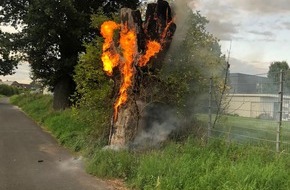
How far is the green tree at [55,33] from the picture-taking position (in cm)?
1980

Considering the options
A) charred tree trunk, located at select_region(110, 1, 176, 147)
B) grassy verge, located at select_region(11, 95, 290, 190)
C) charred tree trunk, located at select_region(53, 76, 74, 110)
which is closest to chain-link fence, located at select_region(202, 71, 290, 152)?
grassy verge, located at select_region(11, 95, 290, 190)

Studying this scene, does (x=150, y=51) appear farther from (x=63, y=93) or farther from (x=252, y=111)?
(x=63, y=93)

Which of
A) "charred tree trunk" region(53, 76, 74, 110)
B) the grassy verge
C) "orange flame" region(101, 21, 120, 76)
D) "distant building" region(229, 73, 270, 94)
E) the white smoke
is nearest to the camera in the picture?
the grassy verge

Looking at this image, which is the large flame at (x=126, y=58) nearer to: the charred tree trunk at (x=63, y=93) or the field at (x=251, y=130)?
the field at (x=251, y=130)

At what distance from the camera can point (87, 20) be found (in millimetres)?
20922

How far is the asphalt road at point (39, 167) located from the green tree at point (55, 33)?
21.6 ft

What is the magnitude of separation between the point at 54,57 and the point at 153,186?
1593cm

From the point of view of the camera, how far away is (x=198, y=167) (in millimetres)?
7816

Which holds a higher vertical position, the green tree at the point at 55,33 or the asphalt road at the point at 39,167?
the green tree at the point at 55,33

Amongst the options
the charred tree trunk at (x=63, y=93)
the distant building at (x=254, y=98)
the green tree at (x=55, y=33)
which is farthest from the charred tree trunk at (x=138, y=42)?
the charred tree trunk at (x=63, y=93)

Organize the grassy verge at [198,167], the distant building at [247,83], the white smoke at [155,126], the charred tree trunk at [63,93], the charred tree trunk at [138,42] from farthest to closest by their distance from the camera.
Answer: the charred tree trunk at [63,93], the white smoke at [155,126], the charred tree trunk at [138,42], the distant building at [247,83], the grassy verge at [198,167]

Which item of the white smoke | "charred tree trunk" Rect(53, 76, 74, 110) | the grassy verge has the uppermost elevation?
"charred tree trunk" Rect(53, 76, 74, 110)

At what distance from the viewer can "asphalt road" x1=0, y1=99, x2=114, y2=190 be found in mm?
8453

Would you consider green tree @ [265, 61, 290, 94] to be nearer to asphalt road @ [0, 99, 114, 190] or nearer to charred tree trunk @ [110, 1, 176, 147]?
charred tree trunk @ [110, 1, 176, 147]
